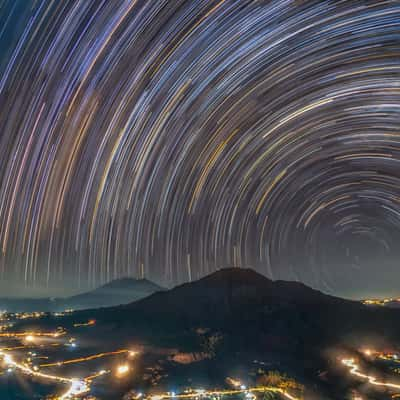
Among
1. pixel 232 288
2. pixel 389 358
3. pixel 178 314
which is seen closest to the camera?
pixel 389 358

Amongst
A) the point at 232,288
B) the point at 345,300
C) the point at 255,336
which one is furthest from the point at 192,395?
the point at 345,300

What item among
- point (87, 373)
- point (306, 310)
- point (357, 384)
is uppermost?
point (306, 310)

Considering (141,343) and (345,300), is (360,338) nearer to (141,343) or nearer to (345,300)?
(345,300)

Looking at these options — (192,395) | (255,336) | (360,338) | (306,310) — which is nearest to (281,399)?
(192,395)

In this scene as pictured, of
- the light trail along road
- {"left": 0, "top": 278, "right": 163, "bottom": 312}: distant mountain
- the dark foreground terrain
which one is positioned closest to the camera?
the light trail along road

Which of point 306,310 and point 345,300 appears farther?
point 345,300

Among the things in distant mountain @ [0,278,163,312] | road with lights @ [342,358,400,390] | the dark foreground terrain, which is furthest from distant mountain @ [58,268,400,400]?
distant mountain @ [0,278,163,312]

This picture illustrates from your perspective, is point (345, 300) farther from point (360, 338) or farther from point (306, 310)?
point (360, 338)

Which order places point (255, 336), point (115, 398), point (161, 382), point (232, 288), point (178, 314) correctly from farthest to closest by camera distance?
1. point (232, 288)
2. point (178, 314)
3. point (255, 336)
4. point (161, 382)
5. point (115, 398)

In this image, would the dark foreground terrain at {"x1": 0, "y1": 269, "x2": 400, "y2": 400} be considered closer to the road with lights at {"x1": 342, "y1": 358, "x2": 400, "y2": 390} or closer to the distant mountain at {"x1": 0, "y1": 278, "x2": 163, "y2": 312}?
the road with lights at {"x1": 342, "y1": 358, "x2": 400, "y2": 390}

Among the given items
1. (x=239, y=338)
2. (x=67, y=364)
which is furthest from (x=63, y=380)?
(x=239, y=338)

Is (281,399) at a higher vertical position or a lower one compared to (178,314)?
lower
